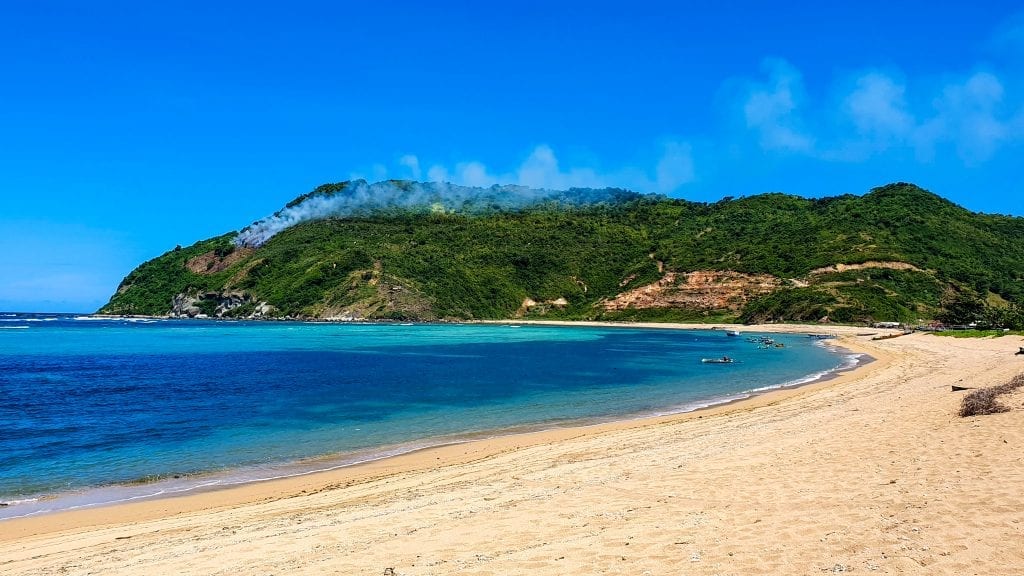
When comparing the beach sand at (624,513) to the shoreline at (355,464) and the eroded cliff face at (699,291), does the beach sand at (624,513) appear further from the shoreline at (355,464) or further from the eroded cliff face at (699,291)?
the eroded cliff face at (699,291)

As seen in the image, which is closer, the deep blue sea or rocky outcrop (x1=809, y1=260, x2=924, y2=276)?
the deep blue sea

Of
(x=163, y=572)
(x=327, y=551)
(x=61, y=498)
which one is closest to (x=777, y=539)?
(x=327, y=551)

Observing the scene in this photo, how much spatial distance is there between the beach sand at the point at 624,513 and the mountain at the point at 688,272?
10599cm

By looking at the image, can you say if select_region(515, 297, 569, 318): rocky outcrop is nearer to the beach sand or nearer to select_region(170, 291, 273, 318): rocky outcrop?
select_region(170, 291, 273, 318): rocky outcrop

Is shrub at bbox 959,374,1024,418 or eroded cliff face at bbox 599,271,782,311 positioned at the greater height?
eroded cliff face at bbox 599,271,782,311

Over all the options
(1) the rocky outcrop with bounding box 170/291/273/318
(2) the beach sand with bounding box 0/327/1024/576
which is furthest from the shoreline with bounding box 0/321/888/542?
(1) the rocky outcrop with bounding box 170/291/273/318

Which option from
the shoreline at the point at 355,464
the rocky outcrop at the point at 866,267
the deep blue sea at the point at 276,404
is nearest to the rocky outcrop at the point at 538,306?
the rocky outcrop at the point at 866,267

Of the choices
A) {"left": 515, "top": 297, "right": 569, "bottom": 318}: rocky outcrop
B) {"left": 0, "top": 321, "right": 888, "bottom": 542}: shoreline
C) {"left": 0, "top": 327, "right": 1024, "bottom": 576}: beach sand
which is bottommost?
{"left": 0, "top": 321, "right": 888, "bottom": 542}: shoreline

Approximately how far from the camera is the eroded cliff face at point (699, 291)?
133375 mm

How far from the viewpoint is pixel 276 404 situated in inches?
1172

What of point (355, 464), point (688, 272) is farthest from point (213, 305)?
point (355, 464)

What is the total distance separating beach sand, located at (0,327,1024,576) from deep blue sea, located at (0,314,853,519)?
2.92 metres

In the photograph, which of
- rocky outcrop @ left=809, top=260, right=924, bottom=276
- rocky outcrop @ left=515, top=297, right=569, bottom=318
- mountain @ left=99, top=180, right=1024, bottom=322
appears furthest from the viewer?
rocky outcrop @ left=515, top=297, right=569, bottom=318

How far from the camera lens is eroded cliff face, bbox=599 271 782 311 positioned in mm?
133375
